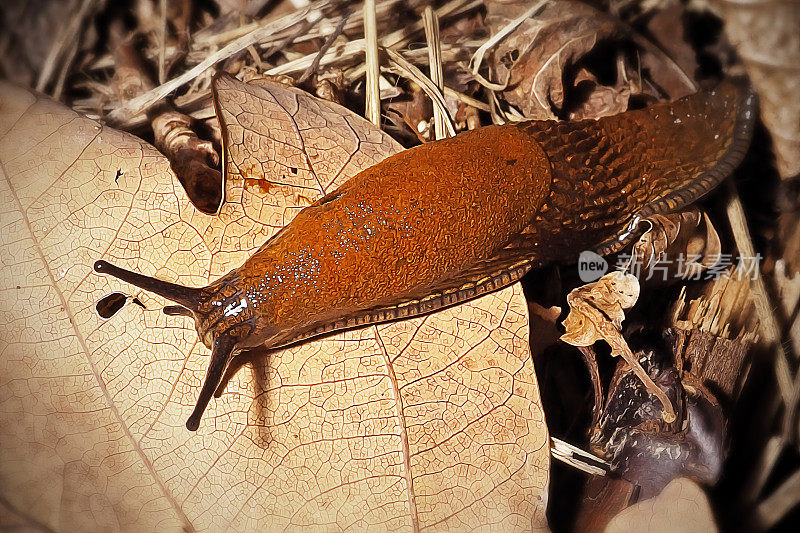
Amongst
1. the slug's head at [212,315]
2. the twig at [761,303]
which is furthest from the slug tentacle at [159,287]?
the twig at [761,303]

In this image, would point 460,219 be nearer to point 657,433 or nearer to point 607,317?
point 607,317

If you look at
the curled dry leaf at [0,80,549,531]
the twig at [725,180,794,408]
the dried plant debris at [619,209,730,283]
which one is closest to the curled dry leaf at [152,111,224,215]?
the curled dry leaf at [0,80,549,531]

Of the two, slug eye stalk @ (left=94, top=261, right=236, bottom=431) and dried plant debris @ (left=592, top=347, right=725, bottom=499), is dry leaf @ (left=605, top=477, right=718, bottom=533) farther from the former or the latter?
slug eye stalk @ (left=94, top=261, right=236, bottom=431)

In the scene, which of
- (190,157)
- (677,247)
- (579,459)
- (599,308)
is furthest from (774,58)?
(190,157)

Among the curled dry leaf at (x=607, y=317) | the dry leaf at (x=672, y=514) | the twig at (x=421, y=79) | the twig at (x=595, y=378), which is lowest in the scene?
the dry leaf at (x=672, y=514)

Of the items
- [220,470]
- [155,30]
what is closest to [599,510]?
[220,470]

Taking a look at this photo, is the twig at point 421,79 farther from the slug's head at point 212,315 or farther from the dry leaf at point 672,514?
the dry leaf at point 672,514
